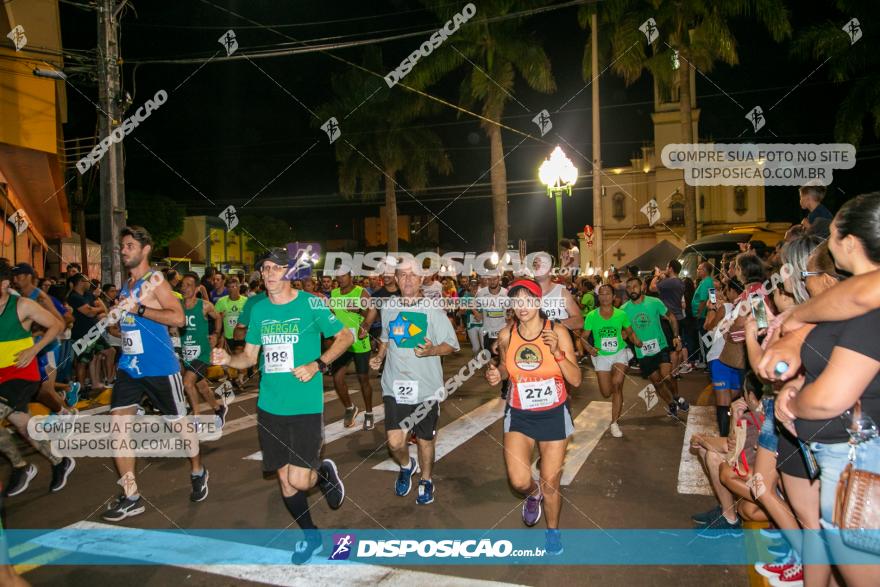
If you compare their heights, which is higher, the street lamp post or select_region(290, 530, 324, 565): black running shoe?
the street lamp post

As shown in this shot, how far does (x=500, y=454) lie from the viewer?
22.5ft

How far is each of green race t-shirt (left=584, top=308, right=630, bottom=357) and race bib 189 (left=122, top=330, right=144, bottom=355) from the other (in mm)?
5629

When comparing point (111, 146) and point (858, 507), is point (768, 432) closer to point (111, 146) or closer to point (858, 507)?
point (858, 507)

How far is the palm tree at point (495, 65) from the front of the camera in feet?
69.3

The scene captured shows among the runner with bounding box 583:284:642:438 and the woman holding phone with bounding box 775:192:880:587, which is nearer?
the woman holding phone with bounding box 775:192:880:587

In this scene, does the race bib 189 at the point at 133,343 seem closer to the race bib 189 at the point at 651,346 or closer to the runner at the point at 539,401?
the runner at the point at 539,401

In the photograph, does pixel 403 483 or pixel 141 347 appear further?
pixel 403 483

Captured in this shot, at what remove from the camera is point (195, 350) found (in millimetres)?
8234

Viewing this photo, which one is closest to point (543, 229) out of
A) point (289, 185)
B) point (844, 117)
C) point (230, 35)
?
point (289, 185)

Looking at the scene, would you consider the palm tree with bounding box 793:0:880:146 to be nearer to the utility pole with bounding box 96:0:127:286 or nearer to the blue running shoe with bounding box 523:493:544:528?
the blue running shoe with bounding box 523:493:544:528

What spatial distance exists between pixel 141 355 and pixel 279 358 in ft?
5.99

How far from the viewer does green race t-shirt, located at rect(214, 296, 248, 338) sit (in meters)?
11.1

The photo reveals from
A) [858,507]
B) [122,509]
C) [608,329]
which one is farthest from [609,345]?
[122,509]

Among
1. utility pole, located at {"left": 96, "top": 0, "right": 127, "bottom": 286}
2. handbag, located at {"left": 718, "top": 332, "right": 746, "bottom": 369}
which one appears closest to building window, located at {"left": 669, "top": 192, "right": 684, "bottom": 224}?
utility pole, located at {"left": 96, "top": 0, "right": 127, "bottom": 286}
